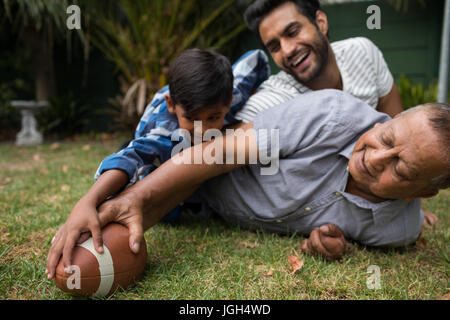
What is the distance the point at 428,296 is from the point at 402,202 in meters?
0.55

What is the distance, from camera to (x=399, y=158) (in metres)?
1.66

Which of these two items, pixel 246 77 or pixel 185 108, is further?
pixel 246 77

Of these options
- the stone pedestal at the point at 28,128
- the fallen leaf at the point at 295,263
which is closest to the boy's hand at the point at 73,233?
the fallen leaf at the point at 295,263

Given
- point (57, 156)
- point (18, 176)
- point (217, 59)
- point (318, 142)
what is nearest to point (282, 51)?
point (217, 59)

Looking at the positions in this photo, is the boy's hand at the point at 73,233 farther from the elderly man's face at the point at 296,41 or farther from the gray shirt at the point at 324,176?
the elderly man's face at the point at 296,41

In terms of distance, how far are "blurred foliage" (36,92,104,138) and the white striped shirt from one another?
20.6 feet

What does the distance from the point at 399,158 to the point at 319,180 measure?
488 millimetres

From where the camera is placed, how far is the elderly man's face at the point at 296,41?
2.63 m

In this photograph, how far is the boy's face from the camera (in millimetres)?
2219

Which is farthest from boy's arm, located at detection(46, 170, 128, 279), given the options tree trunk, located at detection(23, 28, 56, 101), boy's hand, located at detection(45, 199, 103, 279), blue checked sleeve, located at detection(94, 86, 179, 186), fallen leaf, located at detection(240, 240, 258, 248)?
tree trunk, located at detection(23, 28, 56, 101)

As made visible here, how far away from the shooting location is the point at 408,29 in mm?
6055

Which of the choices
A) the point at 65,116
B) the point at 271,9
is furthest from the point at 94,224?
the point at 65,116

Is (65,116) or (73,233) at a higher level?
(73,233)

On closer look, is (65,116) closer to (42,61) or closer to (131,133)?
(42,61)
